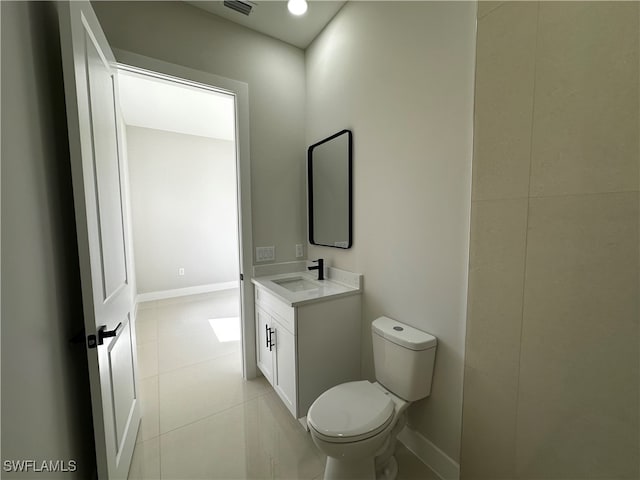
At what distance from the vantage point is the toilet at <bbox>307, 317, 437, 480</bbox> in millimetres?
1164

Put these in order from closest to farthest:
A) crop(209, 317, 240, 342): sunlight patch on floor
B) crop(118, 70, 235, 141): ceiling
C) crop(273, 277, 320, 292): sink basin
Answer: crop(273, 277, 320, 292): sink basin, crop(118, 70, 235, 141): ceiling, crop(209, 317, 240, 342): sunlight patch on floor

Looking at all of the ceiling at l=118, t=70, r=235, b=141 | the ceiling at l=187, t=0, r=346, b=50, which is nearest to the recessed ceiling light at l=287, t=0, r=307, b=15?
the ceiling at l=187, t=0, r=346, b=50

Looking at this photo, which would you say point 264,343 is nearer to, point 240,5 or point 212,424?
point 212,424

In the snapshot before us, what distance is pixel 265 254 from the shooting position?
2.24m

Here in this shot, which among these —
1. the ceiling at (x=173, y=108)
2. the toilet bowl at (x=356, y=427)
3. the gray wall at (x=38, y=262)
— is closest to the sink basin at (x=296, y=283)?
the toilet bowl at (x=356, y=427)

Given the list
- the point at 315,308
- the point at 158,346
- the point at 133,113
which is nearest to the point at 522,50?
the point at 315,308

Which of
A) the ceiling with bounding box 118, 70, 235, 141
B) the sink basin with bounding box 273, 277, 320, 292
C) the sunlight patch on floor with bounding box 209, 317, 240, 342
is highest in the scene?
the ceiling with bounding box 118, 70, 235, 141

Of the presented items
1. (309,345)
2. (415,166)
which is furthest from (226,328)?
(415,166)

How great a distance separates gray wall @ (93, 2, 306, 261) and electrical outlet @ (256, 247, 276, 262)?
0.04 meters

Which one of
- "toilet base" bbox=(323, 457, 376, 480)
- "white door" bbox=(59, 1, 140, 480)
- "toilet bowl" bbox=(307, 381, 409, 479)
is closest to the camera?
"white door" bbox=(59, 1, 140, 480)

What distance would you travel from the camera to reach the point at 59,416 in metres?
1.01

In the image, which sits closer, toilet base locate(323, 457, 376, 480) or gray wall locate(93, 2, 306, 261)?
toilet base locate(323, 457, 376, 480)

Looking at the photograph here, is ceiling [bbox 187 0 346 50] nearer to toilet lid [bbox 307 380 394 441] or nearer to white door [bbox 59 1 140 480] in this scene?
white door [bbox 59 1 140 480]

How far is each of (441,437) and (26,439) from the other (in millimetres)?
1696
